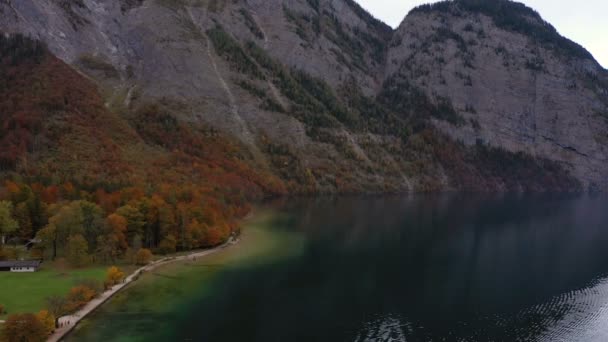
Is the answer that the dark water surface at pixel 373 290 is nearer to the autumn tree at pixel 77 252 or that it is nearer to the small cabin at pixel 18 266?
the autumn tree at pixel 77 252

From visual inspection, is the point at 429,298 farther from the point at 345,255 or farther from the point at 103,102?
the point at 103,102

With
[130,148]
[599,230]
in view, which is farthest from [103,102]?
[599,230]

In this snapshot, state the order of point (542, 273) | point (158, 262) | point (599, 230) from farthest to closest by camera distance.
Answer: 1. point (599, 230)
2. point (542, 273)
3. point (158, 262)

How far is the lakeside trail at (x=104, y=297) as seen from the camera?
5590cm

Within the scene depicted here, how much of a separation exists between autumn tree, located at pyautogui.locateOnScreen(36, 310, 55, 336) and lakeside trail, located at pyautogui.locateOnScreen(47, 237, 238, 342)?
0.90 m

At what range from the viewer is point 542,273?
93438mm

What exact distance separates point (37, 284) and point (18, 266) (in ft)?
26.8

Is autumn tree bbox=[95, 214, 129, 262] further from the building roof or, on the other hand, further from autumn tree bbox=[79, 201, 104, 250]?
the building roof

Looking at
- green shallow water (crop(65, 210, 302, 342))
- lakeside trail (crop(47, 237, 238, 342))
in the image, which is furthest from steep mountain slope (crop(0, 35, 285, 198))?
green shallow water (crop(65, 210, 302, 342))

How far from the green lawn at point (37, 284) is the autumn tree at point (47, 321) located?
6.36 meters

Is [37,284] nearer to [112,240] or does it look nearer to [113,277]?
[113,277]

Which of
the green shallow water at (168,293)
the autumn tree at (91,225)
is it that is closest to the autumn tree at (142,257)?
the green shallow water at (168,293)

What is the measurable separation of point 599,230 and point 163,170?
11367cm

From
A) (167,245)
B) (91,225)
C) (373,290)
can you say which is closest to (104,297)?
(91,225)
